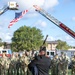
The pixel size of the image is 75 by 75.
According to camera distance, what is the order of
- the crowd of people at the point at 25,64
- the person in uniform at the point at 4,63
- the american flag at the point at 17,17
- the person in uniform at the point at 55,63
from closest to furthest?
the crowd of people at the point at 25,64, the person in uniform at the point at 4,63, the person in uniform at the point at 55,63, the american flag at the point at 17,17

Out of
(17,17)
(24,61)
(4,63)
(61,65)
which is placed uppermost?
(17,17)

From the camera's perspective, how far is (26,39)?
95.6 m

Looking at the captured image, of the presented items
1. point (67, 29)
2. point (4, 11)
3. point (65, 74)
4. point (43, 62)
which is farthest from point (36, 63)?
point (4, 11)

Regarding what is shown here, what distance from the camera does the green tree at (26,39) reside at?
93500 mm

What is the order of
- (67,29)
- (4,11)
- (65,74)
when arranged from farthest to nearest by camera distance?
(4,11) < (67,29) < (65,74)

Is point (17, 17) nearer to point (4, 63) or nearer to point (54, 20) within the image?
point (54, 20)

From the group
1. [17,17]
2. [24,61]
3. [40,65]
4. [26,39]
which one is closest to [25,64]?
[24,61]

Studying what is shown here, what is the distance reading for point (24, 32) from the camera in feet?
318

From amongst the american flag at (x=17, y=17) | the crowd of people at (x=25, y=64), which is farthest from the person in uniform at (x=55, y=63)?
the american flag at (x=17, y=17)

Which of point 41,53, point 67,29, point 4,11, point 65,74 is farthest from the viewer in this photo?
point 4,11

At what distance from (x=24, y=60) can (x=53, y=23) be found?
83.7ft

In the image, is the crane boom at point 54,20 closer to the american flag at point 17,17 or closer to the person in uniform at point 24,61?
Answer: the american flag at point 17,17

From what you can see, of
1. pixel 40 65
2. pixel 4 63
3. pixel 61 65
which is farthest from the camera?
pixel 4 63

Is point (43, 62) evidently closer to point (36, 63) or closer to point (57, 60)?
point (36, 63)
